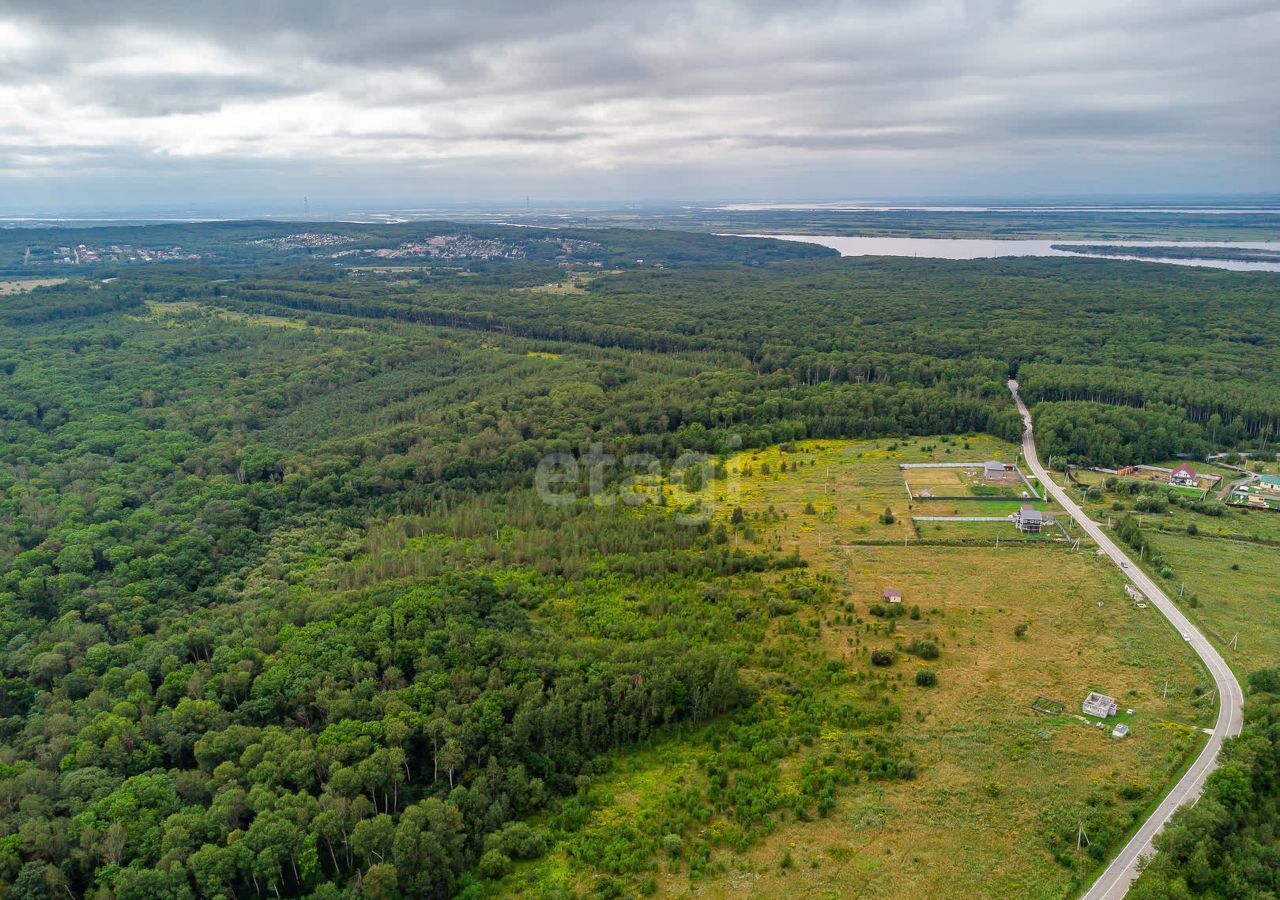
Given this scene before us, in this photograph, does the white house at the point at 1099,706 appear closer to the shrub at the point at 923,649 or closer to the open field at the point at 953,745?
the open field at the point at 953,745

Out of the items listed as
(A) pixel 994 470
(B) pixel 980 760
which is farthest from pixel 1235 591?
(B) pixel 980 760

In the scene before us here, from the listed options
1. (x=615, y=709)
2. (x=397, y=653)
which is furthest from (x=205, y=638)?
(x=615, y=709)

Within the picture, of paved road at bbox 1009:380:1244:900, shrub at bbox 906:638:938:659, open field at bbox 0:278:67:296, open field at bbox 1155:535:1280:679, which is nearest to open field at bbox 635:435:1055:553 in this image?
paved road at bbox 1009:380:1244:900

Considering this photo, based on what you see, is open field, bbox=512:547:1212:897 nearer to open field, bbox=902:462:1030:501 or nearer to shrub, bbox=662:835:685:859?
shrub, bbox=662:835:685:859

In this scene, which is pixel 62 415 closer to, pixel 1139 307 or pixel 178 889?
pixel 178 889

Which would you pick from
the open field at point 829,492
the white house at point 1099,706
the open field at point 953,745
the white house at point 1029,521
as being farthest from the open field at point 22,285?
the white house at point 1099,706

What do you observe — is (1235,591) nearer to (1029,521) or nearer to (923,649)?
(1029,521)
